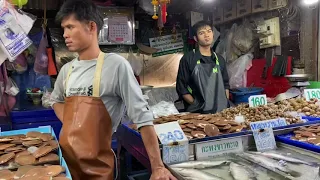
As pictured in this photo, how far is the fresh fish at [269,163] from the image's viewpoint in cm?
161

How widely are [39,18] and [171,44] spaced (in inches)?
97.2

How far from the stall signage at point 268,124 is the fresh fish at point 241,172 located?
0.41 m

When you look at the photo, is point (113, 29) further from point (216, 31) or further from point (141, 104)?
point (141, 104)

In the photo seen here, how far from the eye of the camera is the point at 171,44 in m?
6.02

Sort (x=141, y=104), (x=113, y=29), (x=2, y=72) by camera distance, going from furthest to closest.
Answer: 1. (x=113, y=29)
2. (x=2, y=72)
3. (x=141, y=104)

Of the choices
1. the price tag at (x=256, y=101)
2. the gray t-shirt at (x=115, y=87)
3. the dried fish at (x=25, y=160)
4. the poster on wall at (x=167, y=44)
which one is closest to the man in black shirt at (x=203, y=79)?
the price tag at (x=256, y=101)

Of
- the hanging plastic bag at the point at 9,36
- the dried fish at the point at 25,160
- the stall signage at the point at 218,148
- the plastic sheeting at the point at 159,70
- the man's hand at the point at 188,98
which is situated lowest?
the stall signage at the point at 218,148

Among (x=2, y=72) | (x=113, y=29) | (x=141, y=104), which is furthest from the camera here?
(x=113, y=29)

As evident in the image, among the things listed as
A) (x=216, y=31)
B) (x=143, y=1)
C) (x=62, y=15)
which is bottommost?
(x=62, y=15)

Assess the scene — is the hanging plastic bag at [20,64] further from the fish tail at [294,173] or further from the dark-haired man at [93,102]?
the fish tail at [294,173]

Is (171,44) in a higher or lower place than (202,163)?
higher

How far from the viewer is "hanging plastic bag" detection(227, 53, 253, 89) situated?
4.99 metres

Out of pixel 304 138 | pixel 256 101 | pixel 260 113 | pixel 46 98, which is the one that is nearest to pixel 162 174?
pixel 304 138

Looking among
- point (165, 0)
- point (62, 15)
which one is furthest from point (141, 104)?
point (165, 0)
